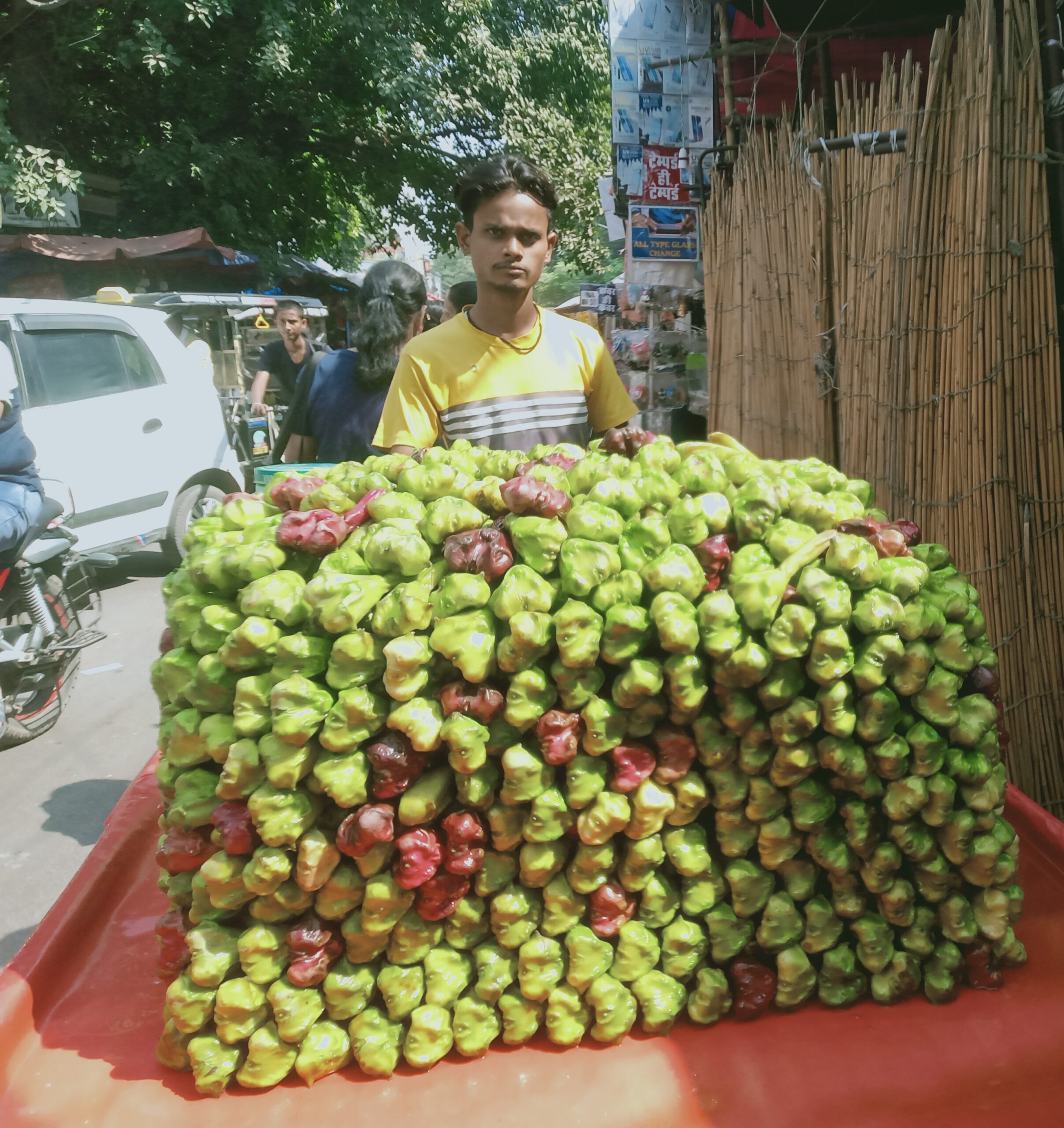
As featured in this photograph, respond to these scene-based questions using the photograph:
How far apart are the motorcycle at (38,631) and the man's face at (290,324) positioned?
2.40 meters

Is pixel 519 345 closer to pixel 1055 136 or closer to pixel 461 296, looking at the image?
pixel 1055 136

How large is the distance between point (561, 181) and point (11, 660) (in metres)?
13.1

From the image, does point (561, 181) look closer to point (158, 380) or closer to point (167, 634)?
point (158, 380)

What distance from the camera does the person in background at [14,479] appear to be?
12.5ft

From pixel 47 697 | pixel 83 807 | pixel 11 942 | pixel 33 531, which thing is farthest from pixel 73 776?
pixel 11 942

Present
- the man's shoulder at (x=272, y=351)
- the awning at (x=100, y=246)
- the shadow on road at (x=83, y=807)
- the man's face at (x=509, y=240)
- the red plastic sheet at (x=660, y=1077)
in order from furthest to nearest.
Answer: the awning at (x=100, y=246)
the man's shoulder at (x=272, y=351)
the shadow on road at (x=83, y=807)
the man's face at (x=509, y=240)
the red plastic sheet at (x=660, y=1077)

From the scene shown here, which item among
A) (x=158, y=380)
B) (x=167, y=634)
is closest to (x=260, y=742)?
(x=167, y=634)

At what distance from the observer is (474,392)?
2.26 m

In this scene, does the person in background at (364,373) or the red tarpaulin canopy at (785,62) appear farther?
the red tarpaulin canopy at (785,62)

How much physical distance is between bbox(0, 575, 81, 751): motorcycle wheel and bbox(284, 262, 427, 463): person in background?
1.63 m

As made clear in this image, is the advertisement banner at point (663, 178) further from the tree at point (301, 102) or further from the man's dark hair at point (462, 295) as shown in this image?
the tree at point (301, 102)

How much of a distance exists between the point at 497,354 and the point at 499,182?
0.40 meters

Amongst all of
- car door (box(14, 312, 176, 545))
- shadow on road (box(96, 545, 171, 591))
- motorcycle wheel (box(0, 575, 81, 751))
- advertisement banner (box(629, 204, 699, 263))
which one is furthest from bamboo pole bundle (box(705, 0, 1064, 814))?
shadow on road (box(96, 545, 171, 591))

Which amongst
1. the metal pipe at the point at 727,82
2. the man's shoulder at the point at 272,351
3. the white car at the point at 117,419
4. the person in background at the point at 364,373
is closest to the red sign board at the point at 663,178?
the metal pipe at the point at 727,82
